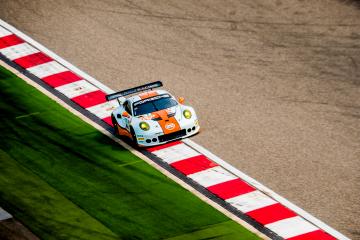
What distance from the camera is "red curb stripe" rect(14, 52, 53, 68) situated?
29.1 metres

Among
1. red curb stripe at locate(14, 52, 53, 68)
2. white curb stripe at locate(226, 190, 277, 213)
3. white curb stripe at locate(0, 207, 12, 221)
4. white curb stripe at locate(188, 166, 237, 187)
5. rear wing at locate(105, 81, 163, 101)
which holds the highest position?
red curb stripe at locate(14, 52, 53, 68)

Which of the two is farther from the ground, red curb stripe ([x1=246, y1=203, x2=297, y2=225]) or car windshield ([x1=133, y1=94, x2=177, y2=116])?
car windshield ([x1=133, y1=94, x2=177, y2=116])

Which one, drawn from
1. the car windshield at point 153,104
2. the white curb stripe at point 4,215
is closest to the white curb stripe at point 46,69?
the car windshield at point 153,104

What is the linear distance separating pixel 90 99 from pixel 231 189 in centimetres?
655

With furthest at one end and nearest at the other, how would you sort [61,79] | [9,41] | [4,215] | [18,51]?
[9,41], [18,51], [61,79], [4,215]

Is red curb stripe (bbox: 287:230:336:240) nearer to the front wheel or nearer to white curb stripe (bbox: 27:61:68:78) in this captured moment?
the front wheel

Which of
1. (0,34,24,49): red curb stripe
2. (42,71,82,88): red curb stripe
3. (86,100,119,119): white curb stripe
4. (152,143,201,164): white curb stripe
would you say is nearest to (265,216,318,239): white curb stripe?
(152,143,201,164): white curb stripe

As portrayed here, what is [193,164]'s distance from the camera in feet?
76.7

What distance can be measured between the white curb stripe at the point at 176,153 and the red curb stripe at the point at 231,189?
1.67 metres

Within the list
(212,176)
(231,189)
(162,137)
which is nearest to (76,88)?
(162,137)

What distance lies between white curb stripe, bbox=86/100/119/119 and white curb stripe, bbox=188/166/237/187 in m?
4.40

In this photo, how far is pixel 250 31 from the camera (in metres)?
29.9

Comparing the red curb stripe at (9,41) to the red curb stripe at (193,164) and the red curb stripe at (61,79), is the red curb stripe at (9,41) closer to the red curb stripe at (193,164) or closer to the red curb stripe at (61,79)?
the red curb stripe at (61,79)

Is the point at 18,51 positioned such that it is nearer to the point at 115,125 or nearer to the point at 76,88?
the point at 76,88
